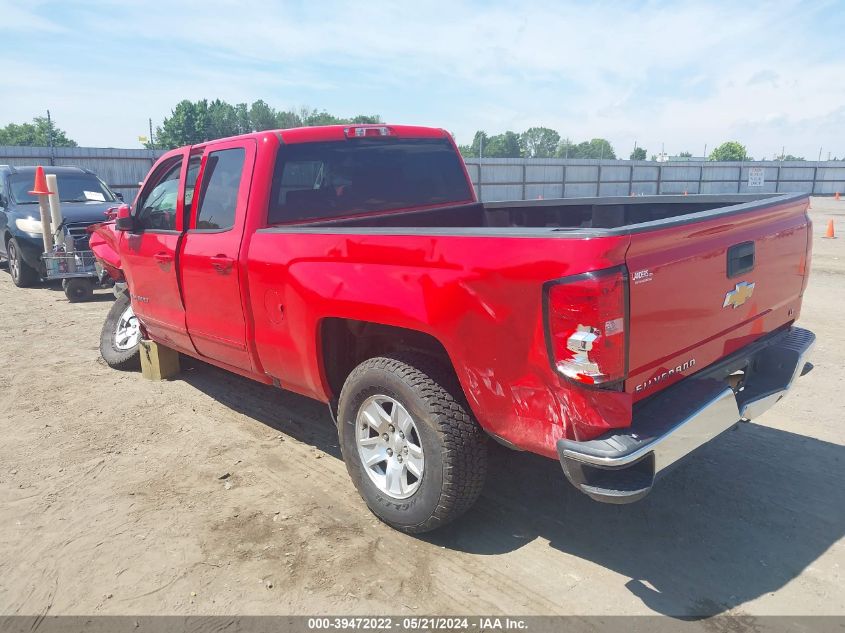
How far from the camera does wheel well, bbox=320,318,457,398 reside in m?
3.31

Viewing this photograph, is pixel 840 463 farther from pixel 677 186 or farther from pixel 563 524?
pixel 677 186

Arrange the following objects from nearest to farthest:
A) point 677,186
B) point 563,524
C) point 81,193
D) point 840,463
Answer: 1. point 563,524
2. point 840,463
3. point 81,193
4. point 677,186

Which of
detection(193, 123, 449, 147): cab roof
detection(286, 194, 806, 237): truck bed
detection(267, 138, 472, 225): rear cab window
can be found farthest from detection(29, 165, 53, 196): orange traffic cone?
detection(286, 194, 806, 237): truck bed

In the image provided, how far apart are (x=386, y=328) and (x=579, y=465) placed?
1314 mm

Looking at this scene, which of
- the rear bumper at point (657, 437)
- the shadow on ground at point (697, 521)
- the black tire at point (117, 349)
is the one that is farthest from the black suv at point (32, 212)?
the rear bumper at point (657, 437)

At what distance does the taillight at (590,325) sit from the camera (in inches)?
93.4

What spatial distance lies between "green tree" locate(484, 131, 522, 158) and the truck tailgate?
112m

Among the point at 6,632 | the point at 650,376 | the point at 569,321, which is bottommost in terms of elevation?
the point at 6,632

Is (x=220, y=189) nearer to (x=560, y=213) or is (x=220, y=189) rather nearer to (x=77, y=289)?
(x=560, y=213)

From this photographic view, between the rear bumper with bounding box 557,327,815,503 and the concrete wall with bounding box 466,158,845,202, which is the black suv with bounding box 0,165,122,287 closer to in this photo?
the rear bumper with bounding box 557,327,815,503

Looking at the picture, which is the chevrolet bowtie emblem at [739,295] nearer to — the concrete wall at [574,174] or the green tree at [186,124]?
the concrete wall at [574,174]

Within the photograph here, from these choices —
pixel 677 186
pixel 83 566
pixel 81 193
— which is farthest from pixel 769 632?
pixel 677 186

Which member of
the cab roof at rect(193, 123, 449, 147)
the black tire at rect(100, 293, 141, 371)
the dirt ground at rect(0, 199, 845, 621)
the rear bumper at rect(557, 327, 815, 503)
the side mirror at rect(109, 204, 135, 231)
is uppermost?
the cab roof at rect(193, 123, 449, 147)

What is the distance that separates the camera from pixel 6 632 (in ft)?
8.95
